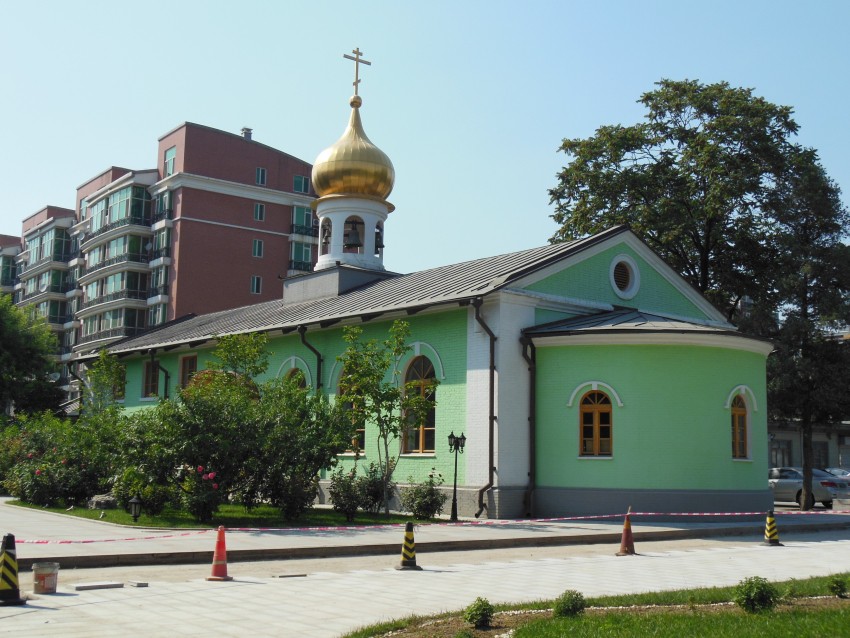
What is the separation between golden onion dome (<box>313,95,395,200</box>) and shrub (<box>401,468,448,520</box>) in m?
13.4

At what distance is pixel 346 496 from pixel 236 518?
242 centimetres

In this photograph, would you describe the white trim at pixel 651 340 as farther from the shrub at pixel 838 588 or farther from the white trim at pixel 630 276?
the shrub at pixel 838 588

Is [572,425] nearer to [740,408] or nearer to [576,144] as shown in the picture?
[740,408]

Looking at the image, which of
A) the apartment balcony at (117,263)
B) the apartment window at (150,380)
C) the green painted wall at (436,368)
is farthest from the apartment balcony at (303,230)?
the green painted wall at (436,368)

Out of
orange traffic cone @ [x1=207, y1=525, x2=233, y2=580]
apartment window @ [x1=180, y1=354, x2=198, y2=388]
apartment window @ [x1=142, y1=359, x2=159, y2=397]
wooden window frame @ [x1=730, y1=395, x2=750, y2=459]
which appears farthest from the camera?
apartment window @ [x1=142, y1=359, x2=159, y2=397]

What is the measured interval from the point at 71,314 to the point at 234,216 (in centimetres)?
2109

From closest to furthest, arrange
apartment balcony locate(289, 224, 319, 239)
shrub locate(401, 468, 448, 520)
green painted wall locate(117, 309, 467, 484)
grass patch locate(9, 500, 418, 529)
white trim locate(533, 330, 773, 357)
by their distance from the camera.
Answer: grass patch locate(9, 500, 418, 529) → shrub locate(401, 468, 448, 520) → white trim locate(533, 330, 773, 357) → green painted wall locate(117, 309, 467, 484) → apartment balcony locate(289, 224, 319, 239)

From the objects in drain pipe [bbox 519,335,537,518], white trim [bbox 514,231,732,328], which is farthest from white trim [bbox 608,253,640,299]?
drain pipe [bbox 519,335,537,518]

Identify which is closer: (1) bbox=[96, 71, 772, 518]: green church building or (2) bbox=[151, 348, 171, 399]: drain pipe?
(1) bbox=[96, 71, 772, 518]: green church building

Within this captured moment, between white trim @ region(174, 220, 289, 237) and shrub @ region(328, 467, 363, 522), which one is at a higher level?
white trim @ region(174, 220, 289, 237)

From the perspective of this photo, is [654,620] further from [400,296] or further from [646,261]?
[646,261]

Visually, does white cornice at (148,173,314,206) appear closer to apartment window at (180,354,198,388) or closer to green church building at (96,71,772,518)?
apartment window at (180,354,198,388)

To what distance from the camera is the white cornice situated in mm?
54906

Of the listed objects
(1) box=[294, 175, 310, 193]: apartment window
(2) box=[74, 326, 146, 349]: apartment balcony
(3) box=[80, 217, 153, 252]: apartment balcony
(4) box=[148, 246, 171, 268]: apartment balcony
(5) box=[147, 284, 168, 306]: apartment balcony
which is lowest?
(2) box=[74, 326, 146, 349]: apartment balcony
